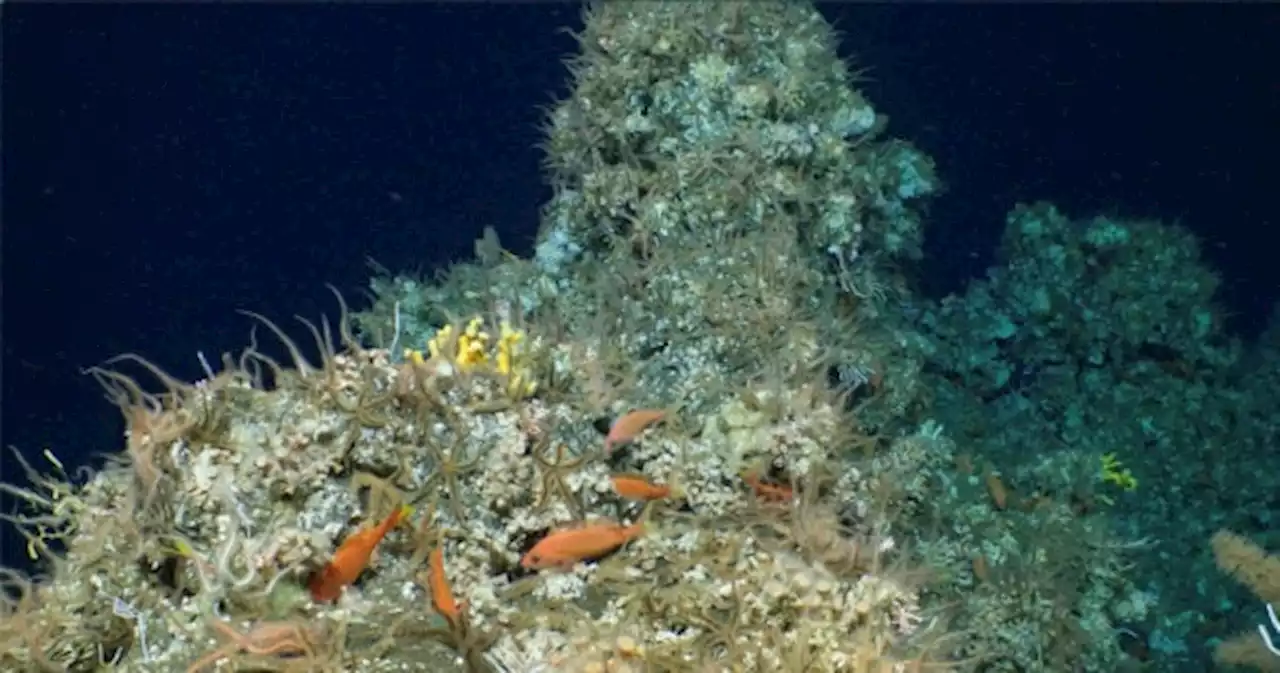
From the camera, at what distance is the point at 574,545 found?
2807mm

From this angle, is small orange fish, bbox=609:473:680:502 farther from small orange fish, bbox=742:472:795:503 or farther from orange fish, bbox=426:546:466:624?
orange fish, bbox=426:546:466:624

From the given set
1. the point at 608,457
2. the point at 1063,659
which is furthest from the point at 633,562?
the point at 1063,659

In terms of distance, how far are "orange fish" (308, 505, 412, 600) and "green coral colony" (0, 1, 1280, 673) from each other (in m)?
0.02

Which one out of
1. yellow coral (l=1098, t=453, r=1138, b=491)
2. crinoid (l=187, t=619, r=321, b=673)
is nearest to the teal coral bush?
crinoid (l=187, t=619, r=321, b=673)

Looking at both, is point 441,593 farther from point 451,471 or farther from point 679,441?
point 679,441

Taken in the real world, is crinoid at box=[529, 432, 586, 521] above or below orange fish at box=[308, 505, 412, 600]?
below

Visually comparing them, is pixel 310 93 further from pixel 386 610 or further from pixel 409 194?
pixel 386 610

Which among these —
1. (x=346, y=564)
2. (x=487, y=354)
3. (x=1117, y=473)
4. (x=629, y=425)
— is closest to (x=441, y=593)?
(x=346, y=564)

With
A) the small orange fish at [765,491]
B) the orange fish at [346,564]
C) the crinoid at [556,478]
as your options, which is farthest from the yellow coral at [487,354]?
the small orange fish at [765,491]

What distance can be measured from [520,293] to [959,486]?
224 centimetres

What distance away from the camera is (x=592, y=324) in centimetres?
457

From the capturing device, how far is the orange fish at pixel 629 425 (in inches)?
129

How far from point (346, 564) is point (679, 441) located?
123 cm

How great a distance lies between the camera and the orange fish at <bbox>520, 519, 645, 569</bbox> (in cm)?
280
